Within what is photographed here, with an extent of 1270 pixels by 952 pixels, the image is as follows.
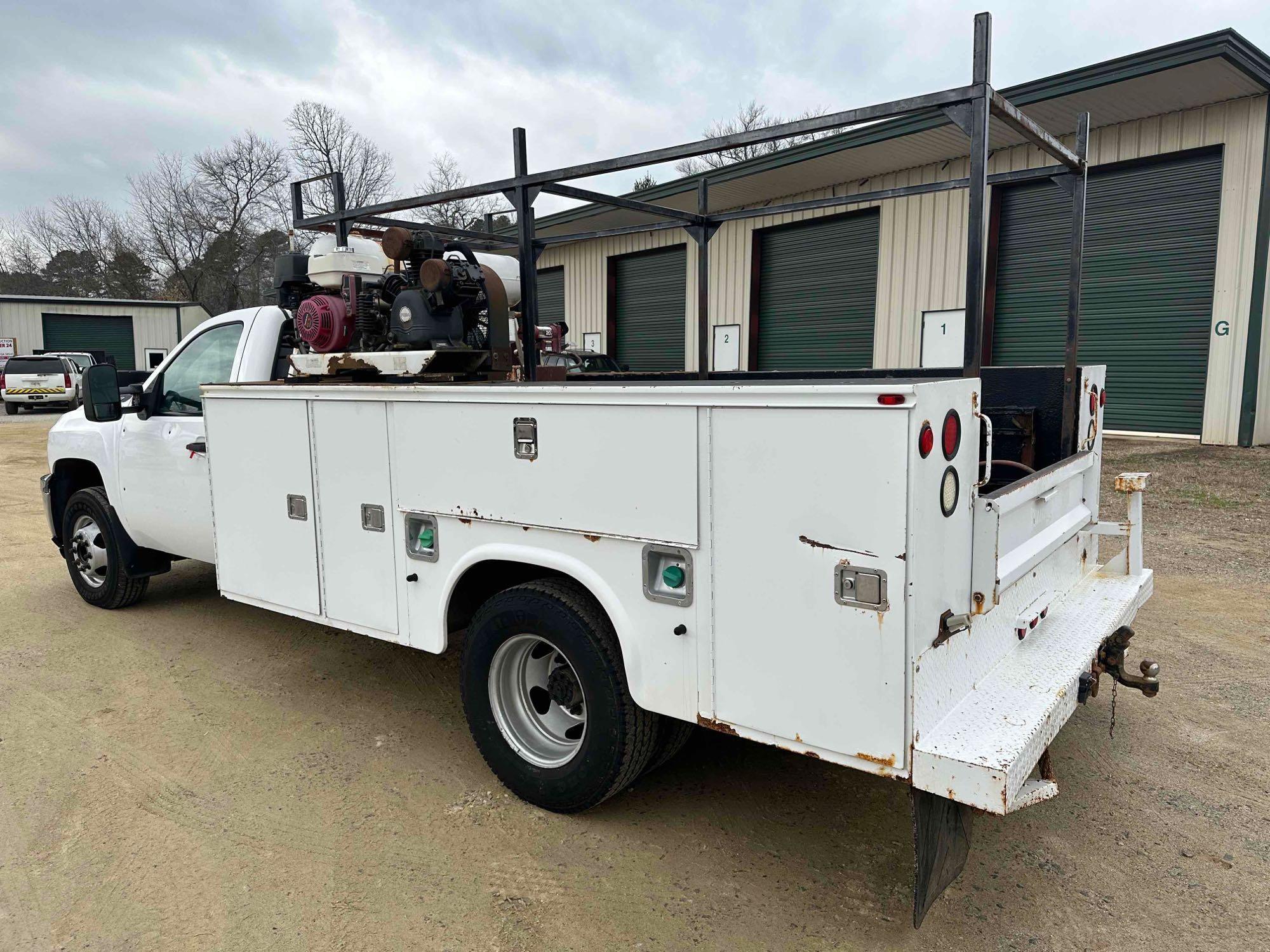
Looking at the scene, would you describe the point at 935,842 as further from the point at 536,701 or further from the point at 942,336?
the point at 942,336

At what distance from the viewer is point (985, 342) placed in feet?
46.2

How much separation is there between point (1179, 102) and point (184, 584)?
12.9 metres

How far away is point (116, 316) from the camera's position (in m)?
38.3

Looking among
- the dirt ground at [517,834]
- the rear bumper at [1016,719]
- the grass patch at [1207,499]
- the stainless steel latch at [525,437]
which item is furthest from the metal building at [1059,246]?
the stainless steel latch at [525,437]

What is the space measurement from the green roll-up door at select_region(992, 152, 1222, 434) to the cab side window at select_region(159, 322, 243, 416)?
11.5 m

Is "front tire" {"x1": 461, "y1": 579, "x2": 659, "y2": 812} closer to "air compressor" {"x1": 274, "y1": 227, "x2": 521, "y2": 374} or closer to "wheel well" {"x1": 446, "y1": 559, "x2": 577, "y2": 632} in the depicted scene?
"wheel well" {"x1": 446, "y1": 559, "x2": 577, "y2": 632}

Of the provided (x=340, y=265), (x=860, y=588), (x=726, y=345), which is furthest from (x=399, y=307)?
(x=726, y=345)

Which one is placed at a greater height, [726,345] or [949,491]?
[726,345]

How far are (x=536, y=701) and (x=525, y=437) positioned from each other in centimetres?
114

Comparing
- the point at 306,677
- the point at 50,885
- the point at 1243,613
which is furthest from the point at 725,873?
the point at 1243,613

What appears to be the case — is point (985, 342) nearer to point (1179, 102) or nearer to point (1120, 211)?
point (1120, 211)

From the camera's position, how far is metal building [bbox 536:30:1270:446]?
A: 11.2 m

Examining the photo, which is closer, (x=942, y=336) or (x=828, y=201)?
(x=828, y=201)

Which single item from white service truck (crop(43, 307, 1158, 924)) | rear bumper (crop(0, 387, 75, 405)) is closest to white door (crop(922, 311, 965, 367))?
white service truck (crop(43, 307, 1158, 924))
